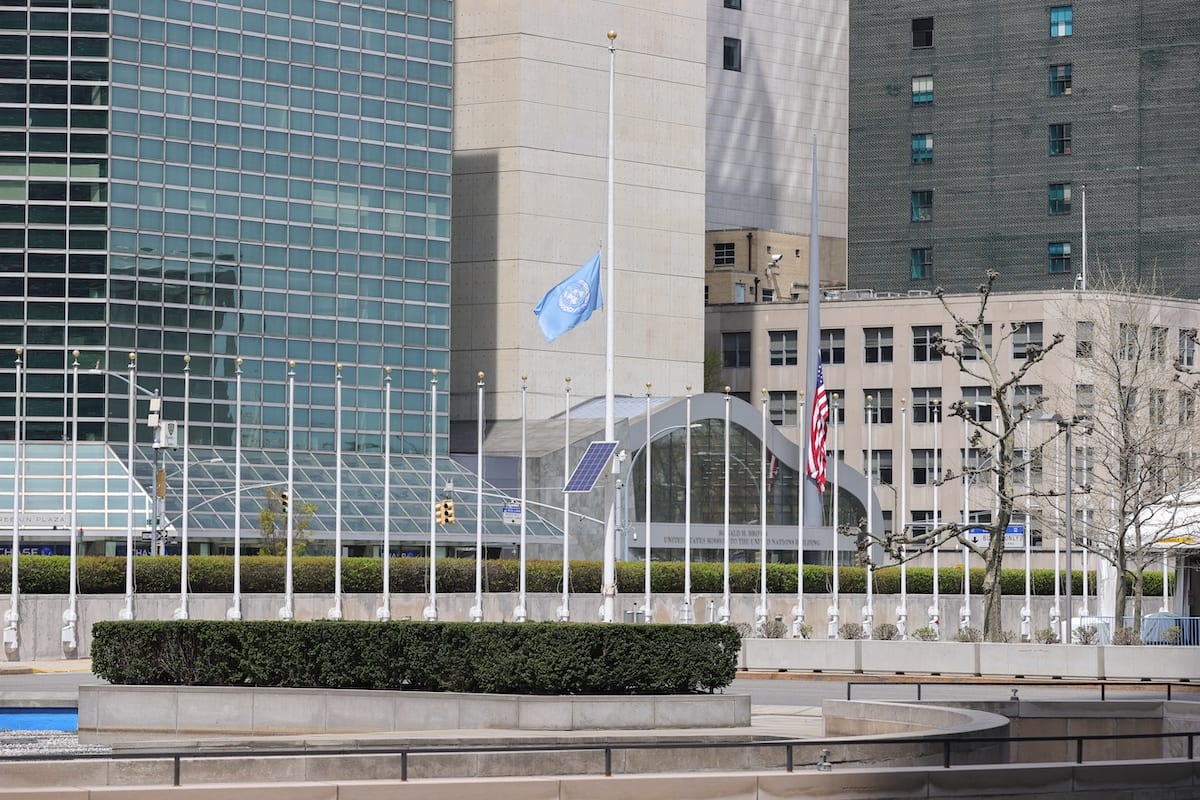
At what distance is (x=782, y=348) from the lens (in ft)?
400

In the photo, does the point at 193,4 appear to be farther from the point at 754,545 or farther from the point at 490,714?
the point at 490,714

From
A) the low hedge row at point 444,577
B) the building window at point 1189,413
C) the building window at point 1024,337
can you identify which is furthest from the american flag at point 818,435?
the building window at point 1024,337

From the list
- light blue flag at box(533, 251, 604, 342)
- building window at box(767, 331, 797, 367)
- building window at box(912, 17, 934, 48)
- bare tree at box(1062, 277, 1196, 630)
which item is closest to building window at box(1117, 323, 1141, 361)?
bare tree at box(1062, 277, 1196, 630)

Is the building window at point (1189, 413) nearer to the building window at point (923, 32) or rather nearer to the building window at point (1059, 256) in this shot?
the building window at point (1059, 256)

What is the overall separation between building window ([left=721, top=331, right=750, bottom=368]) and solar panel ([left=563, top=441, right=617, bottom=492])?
6778 cm

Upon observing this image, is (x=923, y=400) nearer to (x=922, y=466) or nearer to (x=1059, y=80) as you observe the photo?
(x=922, y=466)

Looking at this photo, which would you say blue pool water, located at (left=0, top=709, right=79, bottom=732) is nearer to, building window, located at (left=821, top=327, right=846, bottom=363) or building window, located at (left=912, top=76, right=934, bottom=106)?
building window, located at (left=821, top=327, right=846, bottom=363)

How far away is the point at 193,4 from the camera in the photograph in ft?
311

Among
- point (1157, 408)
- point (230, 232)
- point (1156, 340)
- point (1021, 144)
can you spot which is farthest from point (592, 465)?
point (1021, 144)

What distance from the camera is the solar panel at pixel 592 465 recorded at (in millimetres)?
48219

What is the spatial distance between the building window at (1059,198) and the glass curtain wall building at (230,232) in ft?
125

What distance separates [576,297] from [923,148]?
80.0 metres

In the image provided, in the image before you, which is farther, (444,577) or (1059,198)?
(1059,198)

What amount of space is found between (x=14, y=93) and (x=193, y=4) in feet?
29.9
